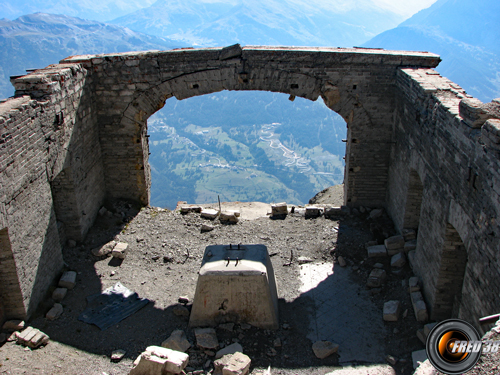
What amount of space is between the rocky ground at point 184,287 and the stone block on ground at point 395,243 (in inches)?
9.5

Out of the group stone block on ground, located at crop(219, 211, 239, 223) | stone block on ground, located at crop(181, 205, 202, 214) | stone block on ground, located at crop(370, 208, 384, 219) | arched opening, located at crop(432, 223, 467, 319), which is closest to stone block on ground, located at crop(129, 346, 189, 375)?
arched opening, located at crop(432, 223, 467, 319)

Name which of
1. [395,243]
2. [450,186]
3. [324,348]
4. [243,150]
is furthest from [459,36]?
[324,348]

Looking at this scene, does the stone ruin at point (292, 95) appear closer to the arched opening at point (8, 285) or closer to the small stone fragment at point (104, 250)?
the arched opening at point (8, 285)

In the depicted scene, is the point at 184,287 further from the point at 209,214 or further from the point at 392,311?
the point at 392,311

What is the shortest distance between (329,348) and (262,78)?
5.38 m

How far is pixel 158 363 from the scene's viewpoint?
5.06 meters

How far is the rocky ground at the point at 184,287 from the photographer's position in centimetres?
555

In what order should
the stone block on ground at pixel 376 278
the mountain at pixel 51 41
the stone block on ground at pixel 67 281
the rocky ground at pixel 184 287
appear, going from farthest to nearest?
the mountain at pixel 51 41
the stone block on ground at pixel 376 278
the stone block on ground at pixel 67 281
the rocky ground at pixel 184 287

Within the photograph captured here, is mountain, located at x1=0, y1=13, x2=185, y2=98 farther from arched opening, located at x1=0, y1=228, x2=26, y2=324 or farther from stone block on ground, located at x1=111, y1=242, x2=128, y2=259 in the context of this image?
arched opening, located at x1=0, y1=228, x2=26, y2=324

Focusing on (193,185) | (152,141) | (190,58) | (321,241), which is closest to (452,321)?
(321,241)

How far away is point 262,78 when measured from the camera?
341 inches

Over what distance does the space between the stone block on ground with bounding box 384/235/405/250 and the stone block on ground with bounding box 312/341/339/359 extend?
260cm

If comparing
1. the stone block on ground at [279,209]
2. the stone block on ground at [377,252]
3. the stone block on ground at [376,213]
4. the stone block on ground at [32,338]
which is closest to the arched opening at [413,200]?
the stone block on ground at [377,252]

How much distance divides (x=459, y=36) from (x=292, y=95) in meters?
114
